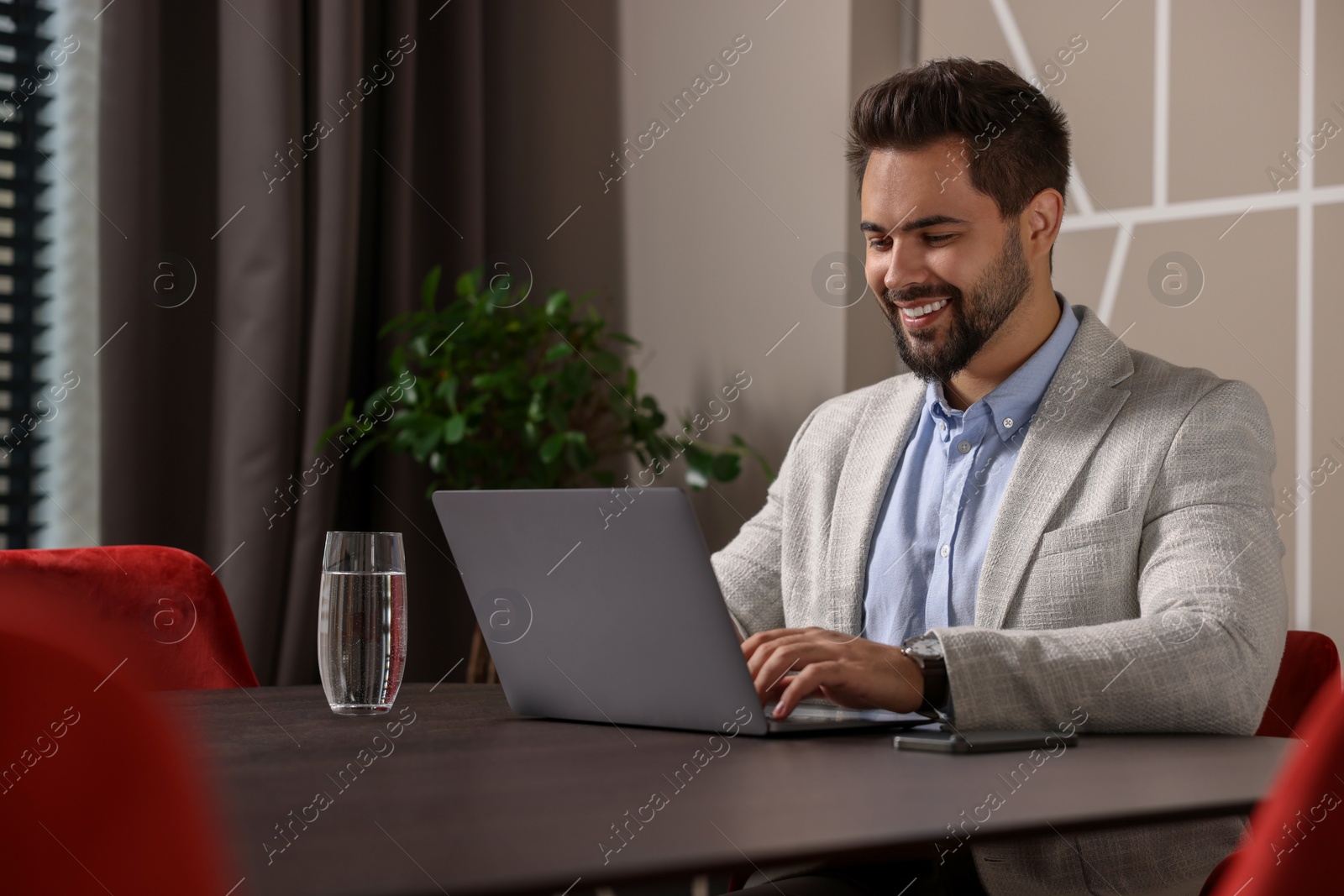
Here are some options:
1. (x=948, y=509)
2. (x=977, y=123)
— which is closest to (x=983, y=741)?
(x=948, y=509)

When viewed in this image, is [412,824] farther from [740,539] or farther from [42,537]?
[42,537]

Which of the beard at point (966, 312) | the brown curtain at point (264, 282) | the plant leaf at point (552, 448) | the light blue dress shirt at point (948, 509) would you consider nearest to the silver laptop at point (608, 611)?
the light blue dress shirt at point (948, 509)

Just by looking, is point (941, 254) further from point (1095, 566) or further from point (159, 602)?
point (159, 602)

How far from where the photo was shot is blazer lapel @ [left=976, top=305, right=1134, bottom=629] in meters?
1.46

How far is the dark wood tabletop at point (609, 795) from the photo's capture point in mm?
572

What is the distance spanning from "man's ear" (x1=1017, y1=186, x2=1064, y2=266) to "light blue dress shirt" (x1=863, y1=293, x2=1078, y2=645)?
110mm

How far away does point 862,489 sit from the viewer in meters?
1.75

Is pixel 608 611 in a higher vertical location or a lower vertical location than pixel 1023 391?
lower

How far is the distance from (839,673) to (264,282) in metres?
2.29

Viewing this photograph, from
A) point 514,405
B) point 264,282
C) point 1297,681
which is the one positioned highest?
point 264,282

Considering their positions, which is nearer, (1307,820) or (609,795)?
(1307,820)

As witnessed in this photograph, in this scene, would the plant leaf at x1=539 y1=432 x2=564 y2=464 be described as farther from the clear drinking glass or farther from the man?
the clear drinking glass

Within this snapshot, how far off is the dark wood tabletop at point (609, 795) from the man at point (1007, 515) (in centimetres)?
8

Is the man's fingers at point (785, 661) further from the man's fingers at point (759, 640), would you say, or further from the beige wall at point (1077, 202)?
the beige wall at point (1077, 202)
